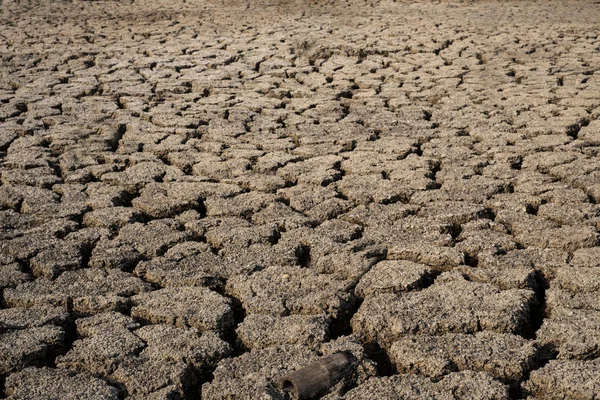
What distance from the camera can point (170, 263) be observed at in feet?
8.11

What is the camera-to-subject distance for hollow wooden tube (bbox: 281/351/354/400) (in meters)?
1.73

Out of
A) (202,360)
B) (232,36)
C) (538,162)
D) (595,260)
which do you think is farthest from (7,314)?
(232,36)

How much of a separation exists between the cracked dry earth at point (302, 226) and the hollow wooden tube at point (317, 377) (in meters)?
0.03

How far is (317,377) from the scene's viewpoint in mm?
1761

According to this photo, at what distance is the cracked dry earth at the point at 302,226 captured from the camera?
1.87 meters

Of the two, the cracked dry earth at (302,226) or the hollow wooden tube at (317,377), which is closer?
the hollow wooden tube at (317,377)

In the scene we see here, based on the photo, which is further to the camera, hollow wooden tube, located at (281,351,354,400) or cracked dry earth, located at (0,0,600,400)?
cracked dry earth, located at (0,0,600,400)

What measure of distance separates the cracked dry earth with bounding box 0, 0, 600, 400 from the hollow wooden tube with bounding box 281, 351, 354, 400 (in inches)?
1.2

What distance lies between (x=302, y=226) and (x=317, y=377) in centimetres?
105

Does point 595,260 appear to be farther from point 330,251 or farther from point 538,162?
point 538,162

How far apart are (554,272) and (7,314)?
1701mm

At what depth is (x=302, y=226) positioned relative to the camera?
9.04ft

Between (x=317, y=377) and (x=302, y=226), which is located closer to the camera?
(x=317, y=377)

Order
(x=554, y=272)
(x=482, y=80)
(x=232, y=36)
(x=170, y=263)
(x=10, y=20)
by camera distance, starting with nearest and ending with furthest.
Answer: (x=554, y=272) → (x=170, y=263) → (x=482, y=80) → (x=232, y=36) → (x=10, y=20)
